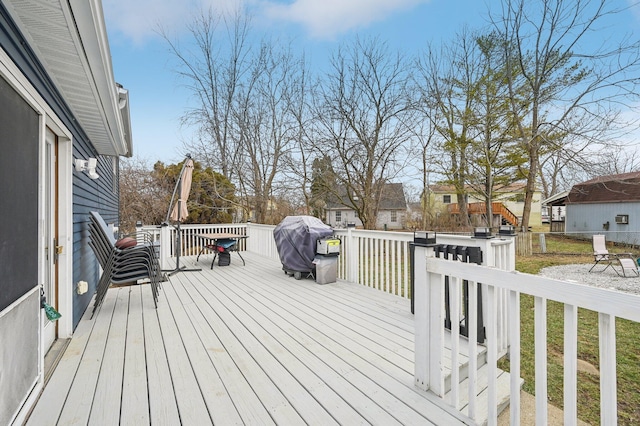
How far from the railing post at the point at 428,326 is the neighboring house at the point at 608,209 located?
14277 mm

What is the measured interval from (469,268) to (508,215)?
80.8ft

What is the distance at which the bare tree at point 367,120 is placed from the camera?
1073cm

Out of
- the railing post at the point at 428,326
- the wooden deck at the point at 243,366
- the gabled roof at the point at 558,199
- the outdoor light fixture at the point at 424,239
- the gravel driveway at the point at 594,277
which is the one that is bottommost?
the gravel driveway at the point at 594,277

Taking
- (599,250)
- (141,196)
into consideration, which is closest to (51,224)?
(599,250)

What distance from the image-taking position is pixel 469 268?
1729 mm

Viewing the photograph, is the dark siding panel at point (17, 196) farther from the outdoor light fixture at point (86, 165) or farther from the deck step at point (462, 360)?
the deck step at point (462, 360)

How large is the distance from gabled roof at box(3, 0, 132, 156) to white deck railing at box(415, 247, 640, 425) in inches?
93.0

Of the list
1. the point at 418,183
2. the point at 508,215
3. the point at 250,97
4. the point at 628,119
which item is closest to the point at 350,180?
the point at 418,183

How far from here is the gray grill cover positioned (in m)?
5.02

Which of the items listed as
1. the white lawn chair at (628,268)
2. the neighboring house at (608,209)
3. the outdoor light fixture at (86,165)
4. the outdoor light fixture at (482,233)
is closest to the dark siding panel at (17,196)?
the outdoor light fixture at (86,165)

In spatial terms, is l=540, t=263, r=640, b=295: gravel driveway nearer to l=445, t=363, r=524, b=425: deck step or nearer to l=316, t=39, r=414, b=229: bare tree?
l=445, t=363, r=524, b=425: deck step

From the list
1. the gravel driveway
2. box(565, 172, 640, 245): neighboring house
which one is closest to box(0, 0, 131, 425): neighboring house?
the gravel driveway

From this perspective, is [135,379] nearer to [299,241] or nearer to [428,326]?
[428,326]

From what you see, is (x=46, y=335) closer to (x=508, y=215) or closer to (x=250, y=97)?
(x=250, y=97)
